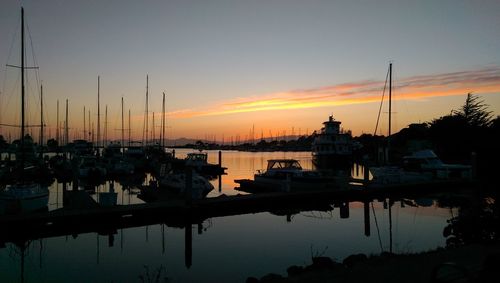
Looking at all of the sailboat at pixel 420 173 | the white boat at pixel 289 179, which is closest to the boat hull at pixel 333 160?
the sailboat at pixel 420 173

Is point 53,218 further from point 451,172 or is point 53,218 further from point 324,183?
point 451,172

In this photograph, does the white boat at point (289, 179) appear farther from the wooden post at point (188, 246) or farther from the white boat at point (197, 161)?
the white boat at point (197, 161)

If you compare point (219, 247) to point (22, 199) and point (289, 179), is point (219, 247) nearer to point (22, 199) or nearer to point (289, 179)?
point (22, 199)

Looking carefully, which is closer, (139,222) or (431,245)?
(431,245)

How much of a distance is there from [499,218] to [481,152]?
127ft

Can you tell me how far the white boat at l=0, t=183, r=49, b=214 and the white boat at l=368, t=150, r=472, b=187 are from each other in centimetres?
2321

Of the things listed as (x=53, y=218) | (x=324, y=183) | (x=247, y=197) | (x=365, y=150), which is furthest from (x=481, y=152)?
(x=365, y=150)

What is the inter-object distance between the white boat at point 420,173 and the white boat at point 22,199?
2321 centimetres

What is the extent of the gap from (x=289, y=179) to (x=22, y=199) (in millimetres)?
16748

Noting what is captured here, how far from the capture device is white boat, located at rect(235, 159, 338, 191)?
31969 millimetres

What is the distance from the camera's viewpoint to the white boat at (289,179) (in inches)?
1259

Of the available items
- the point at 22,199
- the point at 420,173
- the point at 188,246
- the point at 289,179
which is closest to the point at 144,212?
the point at 188,246

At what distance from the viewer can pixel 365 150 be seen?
344 ft

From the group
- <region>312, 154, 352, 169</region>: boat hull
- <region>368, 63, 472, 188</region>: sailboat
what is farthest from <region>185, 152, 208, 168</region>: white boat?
<region>368, 63, 472, 188</region>: sailboat
